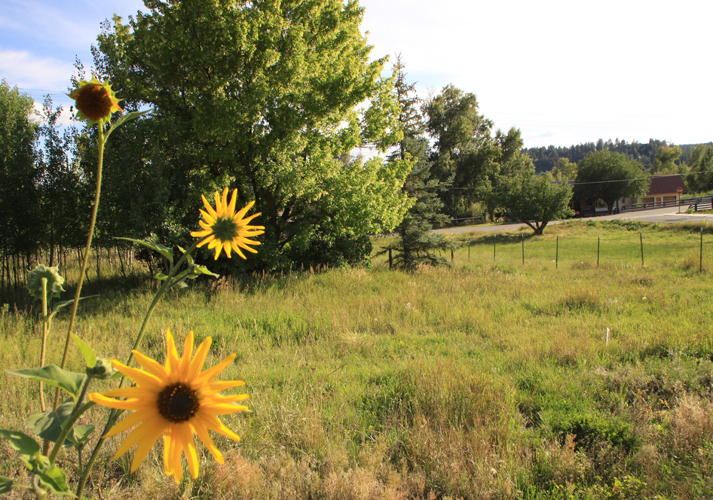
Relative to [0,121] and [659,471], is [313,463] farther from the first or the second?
[0,121]

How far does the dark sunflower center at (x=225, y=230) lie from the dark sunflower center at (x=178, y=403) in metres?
0.51

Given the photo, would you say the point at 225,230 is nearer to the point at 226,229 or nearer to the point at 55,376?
the point at 226,229

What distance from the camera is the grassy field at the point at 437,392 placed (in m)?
3.06

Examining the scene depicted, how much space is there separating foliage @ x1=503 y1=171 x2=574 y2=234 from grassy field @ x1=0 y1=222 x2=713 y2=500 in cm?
2761

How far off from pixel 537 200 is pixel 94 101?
125ft

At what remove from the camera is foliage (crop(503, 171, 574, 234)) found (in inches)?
1367

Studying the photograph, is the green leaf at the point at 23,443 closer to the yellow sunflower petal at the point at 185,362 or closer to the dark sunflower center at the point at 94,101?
the yellow sunflower petal at the point at 185,362

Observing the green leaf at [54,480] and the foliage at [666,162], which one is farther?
the foliage at [666,162]

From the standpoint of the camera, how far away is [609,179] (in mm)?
61844

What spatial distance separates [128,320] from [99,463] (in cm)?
473

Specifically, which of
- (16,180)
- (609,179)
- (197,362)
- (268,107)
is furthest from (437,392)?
(609,179)

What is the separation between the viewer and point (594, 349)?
18.4 feet

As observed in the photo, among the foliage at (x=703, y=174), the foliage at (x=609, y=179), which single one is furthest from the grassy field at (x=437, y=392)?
the foliage at (x=703, y=174)

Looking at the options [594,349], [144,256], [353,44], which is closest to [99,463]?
[594,349]
